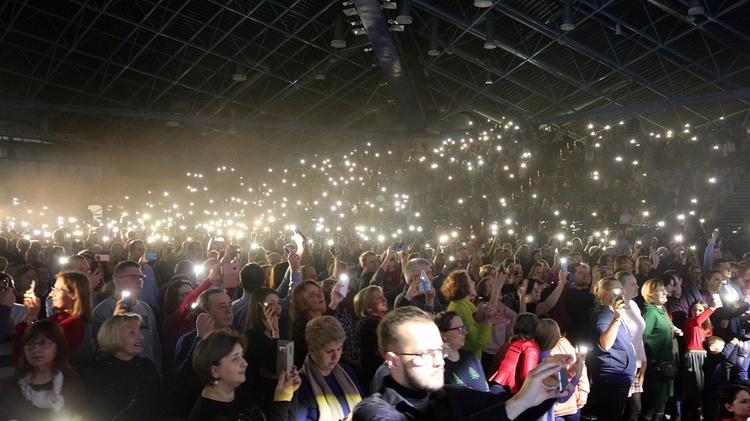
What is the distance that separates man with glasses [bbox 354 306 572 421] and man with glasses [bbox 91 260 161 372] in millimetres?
2896

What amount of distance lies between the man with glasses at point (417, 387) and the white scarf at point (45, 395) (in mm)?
1921

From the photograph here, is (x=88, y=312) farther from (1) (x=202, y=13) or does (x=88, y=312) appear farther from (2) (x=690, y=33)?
(2) (x=690, y=33)

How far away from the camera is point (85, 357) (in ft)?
13.6

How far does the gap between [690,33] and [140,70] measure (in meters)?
15.0


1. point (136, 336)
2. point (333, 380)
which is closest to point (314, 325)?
point (333, 380)

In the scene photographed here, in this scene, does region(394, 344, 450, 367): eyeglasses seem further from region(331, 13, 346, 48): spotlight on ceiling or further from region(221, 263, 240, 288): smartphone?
region(331, 13, 346, 48): spotlight on ceiling

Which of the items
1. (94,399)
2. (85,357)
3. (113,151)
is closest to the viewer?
(94,399)

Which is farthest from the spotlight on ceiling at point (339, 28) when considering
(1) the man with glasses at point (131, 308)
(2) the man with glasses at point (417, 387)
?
(2) the man with glasses at point (417, 387)

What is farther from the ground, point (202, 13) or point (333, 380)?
point (202, 13)

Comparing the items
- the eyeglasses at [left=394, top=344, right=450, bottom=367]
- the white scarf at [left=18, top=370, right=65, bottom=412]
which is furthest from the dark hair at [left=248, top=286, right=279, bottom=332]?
the eyeglasses at [left=394, top=344, right=450, bottom=367]

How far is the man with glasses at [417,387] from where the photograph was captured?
2094 mm

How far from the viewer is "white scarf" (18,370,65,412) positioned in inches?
123

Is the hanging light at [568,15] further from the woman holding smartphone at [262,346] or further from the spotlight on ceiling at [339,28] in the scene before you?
the woman holding smartphone at [262,346]

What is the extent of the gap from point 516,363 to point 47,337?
2.74 metres
